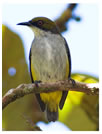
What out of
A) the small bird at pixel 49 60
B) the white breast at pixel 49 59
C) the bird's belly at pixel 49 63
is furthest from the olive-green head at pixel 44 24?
the bird's belly at pixel 49 63

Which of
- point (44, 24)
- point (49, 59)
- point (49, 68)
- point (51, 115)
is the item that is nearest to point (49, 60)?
point (49, 59)

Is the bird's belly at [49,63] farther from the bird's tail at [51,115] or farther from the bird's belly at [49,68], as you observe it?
the bird's tail at [51,115]

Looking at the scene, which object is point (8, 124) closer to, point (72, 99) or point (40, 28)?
point (72, 99)

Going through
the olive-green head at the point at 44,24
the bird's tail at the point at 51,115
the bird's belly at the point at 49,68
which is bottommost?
the bird's tail at the point at 51,115

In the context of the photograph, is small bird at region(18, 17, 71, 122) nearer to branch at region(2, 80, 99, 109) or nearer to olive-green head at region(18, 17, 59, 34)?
olive-green head at region(18, 17, 59, 34)

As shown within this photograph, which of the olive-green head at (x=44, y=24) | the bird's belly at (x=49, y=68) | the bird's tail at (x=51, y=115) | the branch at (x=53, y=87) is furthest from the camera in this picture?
the olive-green head at (x=44, y=24)

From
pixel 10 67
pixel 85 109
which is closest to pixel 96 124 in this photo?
pixel 85 109

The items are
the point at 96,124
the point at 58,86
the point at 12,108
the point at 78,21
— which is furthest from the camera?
the point at 78,21

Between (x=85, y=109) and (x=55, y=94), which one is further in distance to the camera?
(x=55, y=94)

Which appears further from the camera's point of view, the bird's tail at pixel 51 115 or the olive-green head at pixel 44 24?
the olive-green head at pixel 44 24
